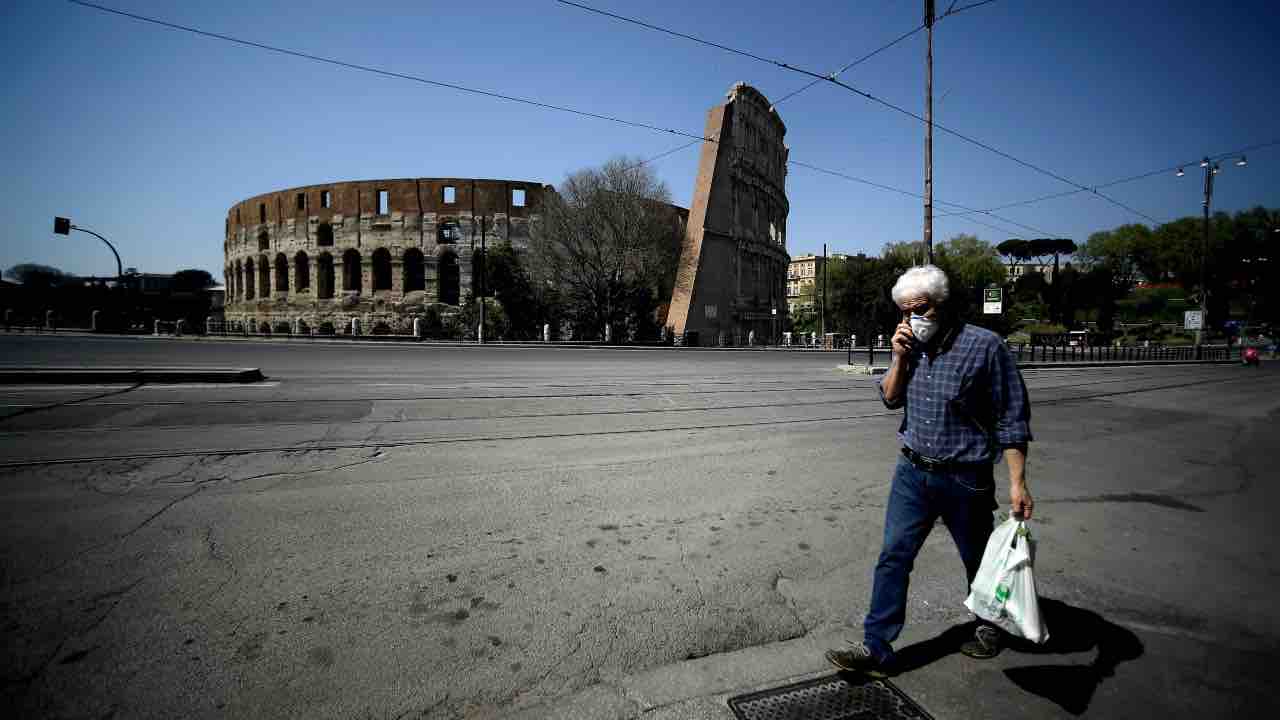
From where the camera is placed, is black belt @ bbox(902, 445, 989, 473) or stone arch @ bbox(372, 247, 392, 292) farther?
stone arch @ bbox(372, 247, 392, 292)

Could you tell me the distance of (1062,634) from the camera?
2637 millimetres

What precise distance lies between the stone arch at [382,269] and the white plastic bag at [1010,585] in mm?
50852

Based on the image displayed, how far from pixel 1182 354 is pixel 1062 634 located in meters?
48.8

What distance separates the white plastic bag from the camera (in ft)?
6.88

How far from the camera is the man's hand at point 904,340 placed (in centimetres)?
242

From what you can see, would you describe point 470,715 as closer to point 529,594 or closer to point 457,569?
point 529,594

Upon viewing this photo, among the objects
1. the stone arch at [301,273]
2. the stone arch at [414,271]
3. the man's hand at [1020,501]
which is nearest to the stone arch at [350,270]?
the stone arch at [414,271]

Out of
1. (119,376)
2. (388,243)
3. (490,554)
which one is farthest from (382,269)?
(490,554)

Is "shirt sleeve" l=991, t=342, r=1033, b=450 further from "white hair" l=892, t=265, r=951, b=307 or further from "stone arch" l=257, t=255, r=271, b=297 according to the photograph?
"stone arch" l=257, t=255, r=271, b=297

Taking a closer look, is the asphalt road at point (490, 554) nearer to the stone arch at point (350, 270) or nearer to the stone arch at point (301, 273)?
the stone arch at point (350, 270)

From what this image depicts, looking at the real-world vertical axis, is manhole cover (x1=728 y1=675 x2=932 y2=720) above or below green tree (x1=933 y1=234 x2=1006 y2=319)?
below

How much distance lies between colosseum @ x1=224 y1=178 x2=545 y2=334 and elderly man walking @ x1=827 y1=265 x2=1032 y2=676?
147 feet

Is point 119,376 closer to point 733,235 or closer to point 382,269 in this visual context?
point 733,235

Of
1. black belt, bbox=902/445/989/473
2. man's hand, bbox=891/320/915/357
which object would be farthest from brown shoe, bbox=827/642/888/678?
man's hand, bbox=891/320/915/357
